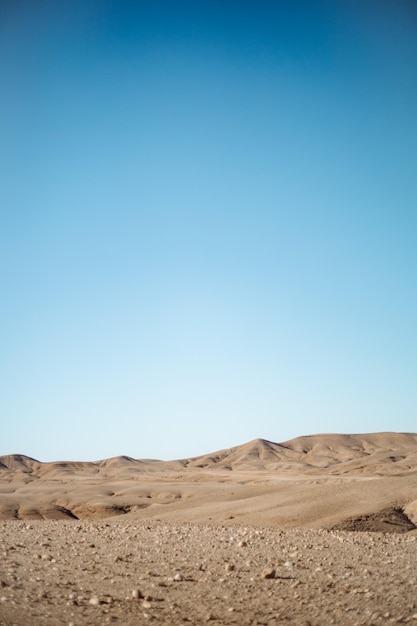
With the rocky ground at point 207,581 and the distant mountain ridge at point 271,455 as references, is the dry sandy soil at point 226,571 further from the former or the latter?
the distant mountain ridge at point 271,455

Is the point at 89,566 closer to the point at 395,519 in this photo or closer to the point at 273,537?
the point at 273,537

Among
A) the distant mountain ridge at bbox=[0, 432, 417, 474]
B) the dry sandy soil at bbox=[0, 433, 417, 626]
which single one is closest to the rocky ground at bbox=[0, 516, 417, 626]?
the dry sandy soil at bbox=[0, 433, 417, 626]

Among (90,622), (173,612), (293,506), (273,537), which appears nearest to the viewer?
Answer: (90,622)

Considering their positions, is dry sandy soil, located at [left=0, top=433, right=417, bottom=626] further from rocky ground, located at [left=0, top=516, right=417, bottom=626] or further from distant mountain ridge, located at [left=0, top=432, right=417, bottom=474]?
distant mountain ridge, located at [left=0, top=432, right=417, bottom=474]

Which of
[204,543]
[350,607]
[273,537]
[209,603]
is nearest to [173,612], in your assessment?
[209,603]

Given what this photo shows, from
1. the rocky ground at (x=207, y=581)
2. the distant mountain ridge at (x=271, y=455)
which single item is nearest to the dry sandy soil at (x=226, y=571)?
the rocky ground at (x=207, y=581)

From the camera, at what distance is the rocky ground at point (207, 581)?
742 cm

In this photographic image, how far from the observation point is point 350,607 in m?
7.73

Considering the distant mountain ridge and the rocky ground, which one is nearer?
the rocky ground

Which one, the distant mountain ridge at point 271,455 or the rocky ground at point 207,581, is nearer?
the rocky ground at point 207,581

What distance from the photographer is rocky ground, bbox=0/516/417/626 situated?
742 centimetres

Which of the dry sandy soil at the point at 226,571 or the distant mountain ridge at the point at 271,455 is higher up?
the distant mountain ridge at the point at 271,455

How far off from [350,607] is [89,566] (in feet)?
16.5

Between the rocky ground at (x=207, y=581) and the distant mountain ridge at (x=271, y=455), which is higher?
the distant mountain ridge at (x=271, y=455)
